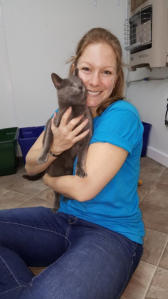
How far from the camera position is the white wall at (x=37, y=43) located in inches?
97.6

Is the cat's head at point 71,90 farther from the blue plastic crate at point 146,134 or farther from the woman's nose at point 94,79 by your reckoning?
the blue plastic crate at point 146,134

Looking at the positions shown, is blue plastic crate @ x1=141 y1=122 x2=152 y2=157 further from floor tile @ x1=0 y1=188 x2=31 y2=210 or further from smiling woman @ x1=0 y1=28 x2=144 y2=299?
smiling woman @ x1=0 y1=28 x2=144 y2=299

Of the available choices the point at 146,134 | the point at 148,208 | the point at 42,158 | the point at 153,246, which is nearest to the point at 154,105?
the point at 146,134

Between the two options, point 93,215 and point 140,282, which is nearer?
point 93,215

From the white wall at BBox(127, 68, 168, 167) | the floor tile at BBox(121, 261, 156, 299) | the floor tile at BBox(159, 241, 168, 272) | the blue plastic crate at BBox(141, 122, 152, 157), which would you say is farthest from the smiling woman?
the blue plastic crate at BBox(141, 122, 152, 157)

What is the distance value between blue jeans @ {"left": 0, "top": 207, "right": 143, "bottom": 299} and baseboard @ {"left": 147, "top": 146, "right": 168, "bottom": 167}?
1.67 meters

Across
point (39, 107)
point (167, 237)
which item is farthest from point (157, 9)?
point (167, 237)

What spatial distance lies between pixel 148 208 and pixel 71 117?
3.50 ft

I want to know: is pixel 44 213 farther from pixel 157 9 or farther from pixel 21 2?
pixel 21 2

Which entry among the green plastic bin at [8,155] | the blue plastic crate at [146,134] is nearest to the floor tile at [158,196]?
the blue plastic crate at [146,134]

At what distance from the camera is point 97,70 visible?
3.01 feet

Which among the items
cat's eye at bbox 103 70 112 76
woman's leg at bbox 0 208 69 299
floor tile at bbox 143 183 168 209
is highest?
cat's eye at bbox 103 70 112 76

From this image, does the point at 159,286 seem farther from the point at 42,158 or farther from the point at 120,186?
the point at 42,158

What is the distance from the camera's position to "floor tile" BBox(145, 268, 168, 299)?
3.26 ft
